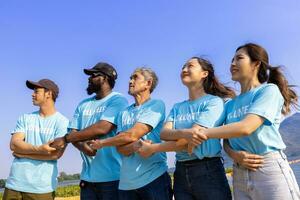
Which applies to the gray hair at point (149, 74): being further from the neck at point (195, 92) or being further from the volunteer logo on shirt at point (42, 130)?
the volunteer logo on shirt at point (42, 130)

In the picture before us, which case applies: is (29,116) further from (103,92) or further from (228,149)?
(228,149)

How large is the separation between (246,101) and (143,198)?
1.35 meters

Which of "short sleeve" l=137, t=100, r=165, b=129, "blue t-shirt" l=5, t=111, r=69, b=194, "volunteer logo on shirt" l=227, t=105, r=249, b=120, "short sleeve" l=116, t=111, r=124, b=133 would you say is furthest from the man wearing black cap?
"volunteer logo on shirt" l=227, t=105, r=249, b=120

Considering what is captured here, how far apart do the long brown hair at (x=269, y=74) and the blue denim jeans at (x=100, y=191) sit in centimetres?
183

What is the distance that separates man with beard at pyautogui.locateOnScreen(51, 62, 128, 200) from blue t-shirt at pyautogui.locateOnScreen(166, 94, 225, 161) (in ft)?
2.61

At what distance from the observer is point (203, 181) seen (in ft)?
11.1

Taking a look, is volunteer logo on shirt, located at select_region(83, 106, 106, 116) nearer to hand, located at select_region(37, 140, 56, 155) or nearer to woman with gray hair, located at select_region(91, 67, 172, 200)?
woman with gray hair, located at select_region(91, 67, 172, 200)

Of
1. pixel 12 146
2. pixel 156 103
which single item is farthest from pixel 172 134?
pixel 12 146

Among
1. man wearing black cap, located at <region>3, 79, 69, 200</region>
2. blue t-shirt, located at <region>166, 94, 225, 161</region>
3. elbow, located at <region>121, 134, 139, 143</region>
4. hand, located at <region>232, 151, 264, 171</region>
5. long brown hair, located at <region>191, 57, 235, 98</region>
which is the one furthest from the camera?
man wearing black cap, located at <region>3, 79, 69, 200</region>

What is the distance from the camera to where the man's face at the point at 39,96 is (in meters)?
4.98

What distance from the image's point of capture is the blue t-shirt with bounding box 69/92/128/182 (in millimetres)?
4168

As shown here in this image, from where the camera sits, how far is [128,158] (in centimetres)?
395

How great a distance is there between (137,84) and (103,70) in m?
0.52

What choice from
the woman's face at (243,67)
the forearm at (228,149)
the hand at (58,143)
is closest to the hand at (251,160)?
the forearm at (228,149)
